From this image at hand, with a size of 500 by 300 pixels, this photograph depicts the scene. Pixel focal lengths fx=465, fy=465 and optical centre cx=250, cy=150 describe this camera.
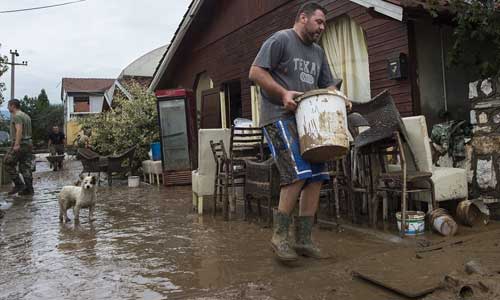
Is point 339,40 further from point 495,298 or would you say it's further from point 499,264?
point 495,298

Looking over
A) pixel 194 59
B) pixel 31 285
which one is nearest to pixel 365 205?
pixel 31 285

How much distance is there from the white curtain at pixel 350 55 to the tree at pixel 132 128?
6.27 m

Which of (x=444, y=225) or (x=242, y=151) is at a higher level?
(x=242, y=151)

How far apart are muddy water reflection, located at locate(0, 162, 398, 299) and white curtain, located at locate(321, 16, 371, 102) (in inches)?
114

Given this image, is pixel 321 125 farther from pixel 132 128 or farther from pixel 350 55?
pixel 132 128

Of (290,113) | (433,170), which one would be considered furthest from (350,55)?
(290,113)

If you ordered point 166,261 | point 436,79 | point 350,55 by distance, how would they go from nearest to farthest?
1. point 166,261
2. point 436,79
3. point 350,55

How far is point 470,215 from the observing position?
4.48 m

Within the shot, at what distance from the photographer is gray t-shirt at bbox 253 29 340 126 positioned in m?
3.42

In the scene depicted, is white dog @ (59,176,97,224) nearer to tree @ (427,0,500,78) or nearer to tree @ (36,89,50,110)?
tree @ (427,0,500,78)

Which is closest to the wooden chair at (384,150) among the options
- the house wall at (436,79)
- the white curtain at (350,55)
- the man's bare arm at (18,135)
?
the house wall at (436,79)

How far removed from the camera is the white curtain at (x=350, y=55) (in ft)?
22.1

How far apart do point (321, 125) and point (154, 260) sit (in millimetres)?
1804

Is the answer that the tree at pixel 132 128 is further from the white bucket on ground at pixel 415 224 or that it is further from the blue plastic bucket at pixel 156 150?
the white bucket on ground at pixel 415 224
